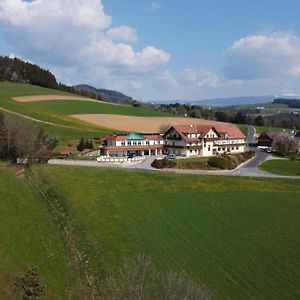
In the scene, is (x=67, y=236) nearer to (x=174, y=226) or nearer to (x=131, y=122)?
(x=174, y=226)

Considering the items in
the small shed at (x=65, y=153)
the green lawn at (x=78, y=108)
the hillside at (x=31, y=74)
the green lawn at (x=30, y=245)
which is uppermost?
the hillside at (x=31, y=74)

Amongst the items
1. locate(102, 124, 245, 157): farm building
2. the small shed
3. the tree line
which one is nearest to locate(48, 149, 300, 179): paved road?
the tree line

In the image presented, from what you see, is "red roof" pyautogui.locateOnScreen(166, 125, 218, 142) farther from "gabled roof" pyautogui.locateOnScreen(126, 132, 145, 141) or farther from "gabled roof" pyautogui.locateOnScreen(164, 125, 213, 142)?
"gabled roof" pyautogui.locateOnScreen(126, 132, 145, 141)

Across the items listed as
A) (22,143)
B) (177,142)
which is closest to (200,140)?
(177,142)

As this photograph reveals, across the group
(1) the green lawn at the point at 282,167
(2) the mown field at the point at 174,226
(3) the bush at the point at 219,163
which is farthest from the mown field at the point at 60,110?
(2) the mown field at the point at 174,226

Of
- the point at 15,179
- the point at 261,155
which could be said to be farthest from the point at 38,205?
the point at 261,155

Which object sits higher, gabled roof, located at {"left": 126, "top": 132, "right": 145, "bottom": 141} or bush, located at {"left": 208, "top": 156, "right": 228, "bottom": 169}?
gabled roof, located at {"left": 126, "top": 132, "right": 145, "bottom": 141}

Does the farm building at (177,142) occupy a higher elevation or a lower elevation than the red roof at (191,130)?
lower

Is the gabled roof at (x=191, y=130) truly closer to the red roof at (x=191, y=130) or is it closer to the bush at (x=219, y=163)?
the red roof at (x=191, y=130)
